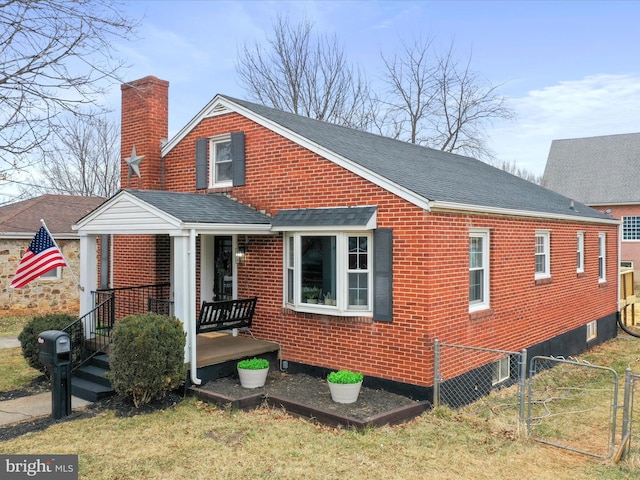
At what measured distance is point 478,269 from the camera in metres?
9.48

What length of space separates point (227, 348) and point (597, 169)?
32114mm

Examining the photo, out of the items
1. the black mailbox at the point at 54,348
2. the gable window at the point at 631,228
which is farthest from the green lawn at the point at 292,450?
the gable window at the point at 631,228

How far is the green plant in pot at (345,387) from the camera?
766cm

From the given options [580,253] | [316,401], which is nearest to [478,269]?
[316,401]

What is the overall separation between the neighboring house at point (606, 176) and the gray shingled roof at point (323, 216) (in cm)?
2657

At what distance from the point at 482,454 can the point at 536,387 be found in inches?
183

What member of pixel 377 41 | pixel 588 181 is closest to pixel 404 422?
pixel 377 41

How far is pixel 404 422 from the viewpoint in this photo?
7.47 m

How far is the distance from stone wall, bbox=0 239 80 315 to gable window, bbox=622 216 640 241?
2968 cm

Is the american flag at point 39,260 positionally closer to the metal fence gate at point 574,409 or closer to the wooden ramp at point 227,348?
the wooden ramp at point 227,348

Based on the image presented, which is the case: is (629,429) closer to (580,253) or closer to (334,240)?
(334,240)

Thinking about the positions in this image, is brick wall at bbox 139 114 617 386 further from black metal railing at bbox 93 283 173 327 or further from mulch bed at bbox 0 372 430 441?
black metal railing at bbox 93 283 173 327

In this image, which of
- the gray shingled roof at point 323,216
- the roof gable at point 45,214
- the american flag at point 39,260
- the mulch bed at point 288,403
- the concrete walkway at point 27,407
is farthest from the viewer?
the roof gable at point 45,214

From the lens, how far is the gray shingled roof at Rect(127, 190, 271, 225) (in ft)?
28.7
